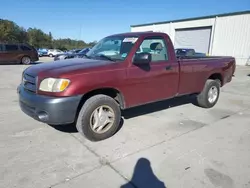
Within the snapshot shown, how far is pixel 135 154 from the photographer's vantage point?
3160mm

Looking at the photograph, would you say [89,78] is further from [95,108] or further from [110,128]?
[110,128]

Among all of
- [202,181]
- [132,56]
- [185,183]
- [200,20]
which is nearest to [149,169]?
[185,183]

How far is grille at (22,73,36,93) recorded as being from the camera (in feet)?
10.9

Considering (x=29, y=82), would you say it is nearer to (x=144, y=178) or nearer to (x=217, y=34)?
(x=144, y=178)

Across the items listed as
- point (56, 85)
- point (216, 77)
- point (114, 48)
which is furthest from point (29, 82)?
point (216, 77)

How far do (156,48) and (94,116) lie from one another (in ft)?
6.59

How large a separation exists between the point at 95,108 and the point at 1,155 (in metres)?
1.54

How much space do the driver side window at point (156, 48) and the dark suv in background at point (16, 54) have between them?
632 inches

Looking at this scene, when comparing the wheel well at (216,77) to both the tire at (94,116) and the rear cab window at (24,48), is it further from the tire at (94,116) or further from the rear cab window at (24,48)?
the rear cab window at (24,48)

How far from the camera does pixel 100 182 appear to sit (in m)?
2.52

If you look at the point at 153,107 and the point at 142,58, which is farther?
the point at 153,107

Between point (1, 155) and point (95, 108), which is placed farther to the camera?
point (95, 108)

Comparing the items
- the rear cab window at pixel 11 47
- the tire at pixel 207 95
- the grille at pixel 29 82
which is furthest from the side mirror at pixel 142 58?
the rear cab window at pixel 11 47

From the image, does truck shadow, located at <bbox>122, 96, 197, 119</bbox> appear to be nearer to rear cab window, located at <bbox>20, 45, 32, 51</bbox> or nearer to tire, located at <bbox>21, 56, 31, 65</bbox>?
tire, located at <bbox>21, 56, 31, 65</bbox>
